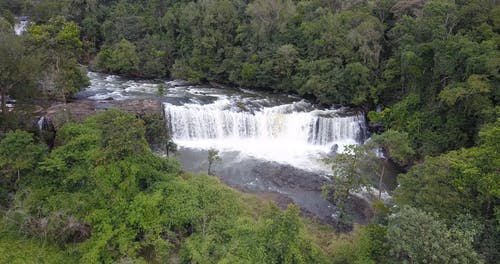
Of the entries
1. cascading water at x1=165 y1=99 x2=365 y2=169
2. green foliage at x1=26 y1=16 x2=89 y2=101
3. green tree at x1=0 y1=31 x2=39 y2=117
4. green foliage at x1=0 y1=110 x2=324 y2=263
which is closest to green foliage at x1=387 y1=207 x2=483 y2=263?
green foliage at x1=0 y1=110 x2=324 y2=263

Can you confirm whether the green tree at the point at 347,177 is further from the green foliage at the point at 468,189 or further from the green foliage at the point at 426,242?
the green foliage at the point at 426,242

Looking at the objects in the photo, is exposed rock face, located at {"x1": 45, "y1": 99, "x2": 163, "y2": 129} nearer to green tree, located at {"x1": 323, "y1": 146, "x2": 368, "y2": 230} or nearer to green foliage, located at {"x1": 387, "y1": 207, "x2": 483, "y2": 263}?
green tree, located at {"x1": 323, "y1": 146, "x2": 368, "y2": 230}

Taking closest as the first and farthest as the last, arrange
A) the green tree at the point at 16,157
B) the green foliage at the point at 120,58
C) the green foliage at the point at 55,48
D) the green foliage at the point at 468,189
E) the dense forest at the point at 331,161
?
the green foliage at the point at 468,189, the dense forest at the point at 331,161, the green tree at the point at 16,157, the green foliage at the point at 55,48, the green foliage at the point at 120,58

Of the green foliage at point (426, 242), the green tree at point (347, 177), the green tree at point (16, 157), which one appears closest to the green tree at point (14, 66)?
the green tree at point (16, 157)

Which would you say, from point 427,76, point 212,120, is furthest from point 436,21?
point 212,120

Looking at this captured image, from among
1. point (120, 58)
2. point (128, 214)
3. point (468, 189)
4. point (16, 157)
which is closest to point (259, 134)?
point (128, 214)

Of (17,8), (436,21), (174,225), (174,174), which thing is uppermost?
(17,8)

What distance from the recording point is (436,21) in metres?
24.2

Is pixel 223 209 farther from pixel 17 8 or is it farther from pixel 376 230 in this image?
pixel 17 8

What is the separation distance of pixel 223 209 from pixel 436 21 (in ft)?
67.4

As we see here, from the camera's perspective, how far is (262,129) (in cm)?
2619

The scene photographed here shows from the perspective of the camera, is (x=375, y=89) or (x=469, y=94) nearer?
(x=469, y=94)

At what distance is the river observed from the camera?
68.7 ft

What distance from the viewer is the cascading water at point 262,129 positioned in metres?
25.4
